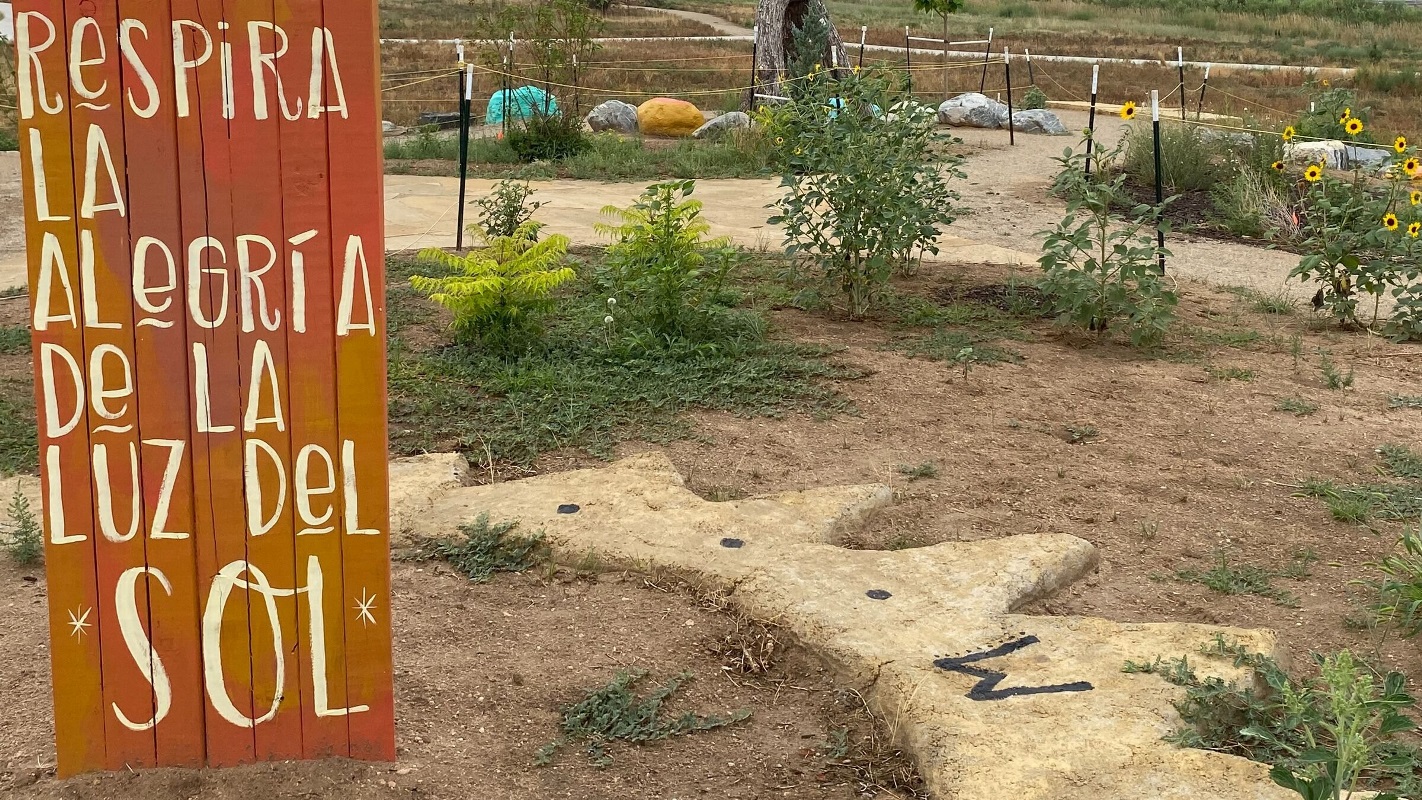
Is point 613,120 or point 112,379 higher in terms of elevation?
point 112,379

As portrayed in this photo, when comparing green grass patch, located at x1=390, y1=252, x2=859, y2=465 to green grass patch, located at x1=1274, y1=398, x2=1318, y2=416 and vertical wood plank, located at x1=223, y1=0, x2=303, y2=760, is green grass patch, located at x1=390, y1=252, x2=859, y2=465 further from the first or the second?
vertical wood plank, located at x1=223, y1=0, x2=303, y2=760

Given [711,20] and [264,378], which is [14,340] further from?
[711,20]

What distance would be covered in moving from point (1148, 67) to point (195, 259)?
2888 centimetres

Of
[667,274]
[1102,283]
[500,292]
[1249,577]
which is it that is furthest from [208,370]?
[1102,283]

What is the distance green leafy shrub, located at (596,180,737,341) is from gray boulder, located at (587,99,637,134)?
1009 centimetres

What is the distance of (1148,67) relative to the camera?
28.6 m

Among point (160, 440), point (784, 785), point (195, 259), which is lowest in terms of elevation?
point (784, 785)

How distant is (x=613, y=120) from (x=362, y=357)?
1402 cm

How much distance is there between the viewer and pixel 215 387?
97.5 inches

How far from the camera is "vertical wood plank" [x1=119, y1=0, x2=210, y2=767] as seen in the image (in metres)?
2.35

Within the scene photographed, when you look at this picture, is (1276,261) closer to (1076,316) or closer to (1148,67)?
(1076,316)

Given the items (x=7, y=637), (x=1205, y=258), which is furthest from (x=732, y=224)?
(x=7, y=637)

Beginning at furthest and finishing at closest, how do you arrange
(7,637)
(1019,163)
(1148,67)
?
(1148,67), (1019,163), (7,637)

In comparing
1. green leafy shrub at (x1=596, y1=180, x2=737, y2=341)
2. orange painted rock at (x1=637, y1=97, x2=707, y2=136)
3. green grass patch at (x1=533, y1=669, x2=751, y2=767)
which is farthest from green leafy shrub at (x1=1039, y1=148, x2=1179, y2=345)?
orange painted rock at (x1=637, y1=97, x2=707, y2=136)
